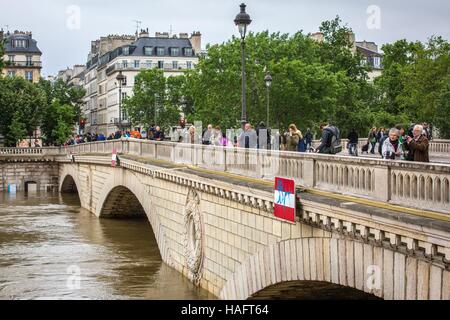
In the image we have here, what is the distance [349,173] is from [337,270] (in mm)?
1660

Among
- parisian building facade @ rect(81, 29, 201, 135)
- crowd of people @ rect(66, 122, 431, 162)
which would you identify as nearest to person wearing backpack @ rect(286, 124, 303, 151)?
crowd of people @ rect(66, 122, 431, 162)

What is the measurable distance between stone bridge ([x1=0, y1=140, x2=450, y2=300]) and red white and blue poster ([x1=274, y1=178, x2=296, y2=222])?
0.60ft

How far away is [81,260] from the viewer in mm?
34219

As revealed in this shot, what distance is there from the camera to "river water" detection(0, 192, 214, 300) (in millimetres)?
27719

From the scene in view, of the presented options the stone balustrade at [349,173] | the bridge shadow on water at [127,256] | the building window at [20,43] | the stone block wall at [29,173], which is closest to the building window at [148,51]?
the building window at [20,43]

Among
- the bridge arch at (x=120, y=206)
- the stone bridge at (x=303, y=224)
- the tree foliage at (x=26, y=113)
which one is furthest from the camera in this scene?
the tree foliage at (x=26, y=113)

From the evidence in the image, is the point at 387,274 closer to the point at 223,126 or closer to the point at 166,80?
the point at 223,126

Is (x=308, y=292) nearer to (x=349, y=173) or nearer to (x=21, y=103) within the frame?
(x=349, y=173)

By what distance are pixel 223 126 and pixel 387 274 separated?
53.6 metres

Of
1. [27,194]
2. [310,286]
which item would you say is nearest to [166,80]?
[27,194]

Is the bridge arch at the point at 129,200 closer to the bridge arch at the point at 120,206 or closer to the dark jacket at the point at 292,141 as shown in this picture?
the bridge arch at the point at 120,206

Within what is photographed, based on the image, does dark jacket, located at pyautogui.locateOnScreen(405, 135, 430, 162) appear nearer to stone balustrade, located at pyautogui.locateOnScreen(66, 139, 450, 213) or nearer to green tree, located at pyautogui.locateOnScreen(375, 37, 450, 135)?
stone balustrade, located at pyautogui.locateOnScreen(66, 139, 450, 213)

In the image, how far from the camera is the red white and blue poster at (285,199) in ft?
55.0

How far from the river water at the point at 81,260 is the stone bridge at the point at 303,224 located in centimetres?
110
